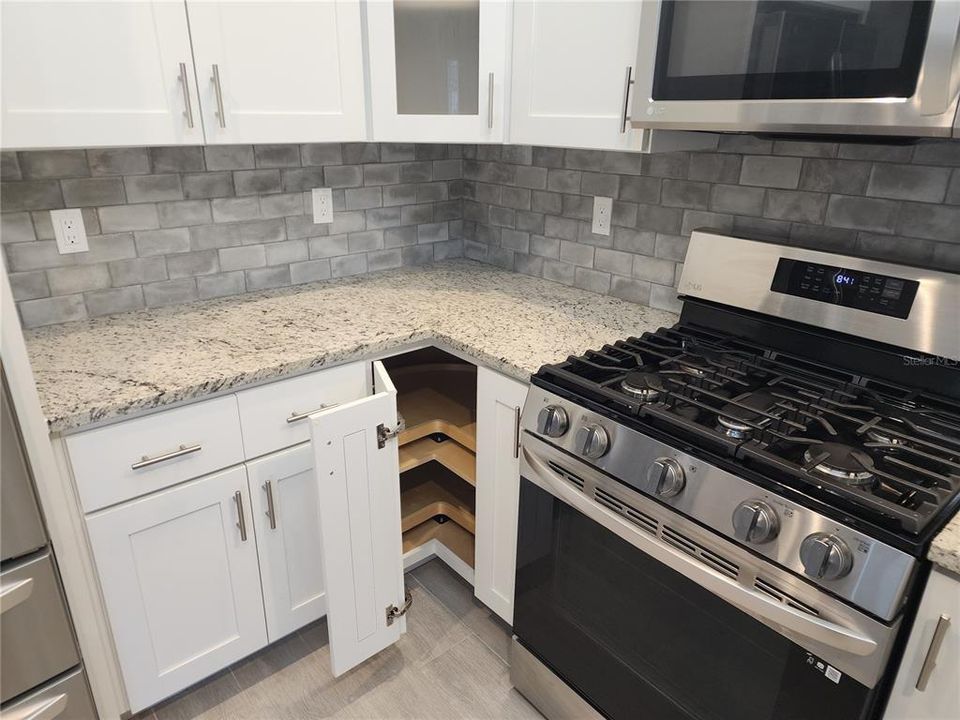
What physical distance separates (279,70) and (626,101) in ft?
2.79

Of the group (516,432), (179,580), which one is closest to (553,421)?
(516,432)

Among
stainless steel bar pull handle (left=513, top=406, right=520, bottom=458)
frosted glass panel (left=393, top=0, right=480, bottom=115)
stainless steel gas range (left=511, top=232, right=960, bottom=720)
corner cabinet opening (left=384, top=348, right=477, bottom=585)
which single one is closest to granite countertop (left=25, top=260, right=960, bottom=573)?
stainless steel bar pull handle (left=513, top=406, right=520, bottom=458)

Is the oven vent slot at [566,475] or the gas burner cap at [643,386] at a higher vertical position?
the gas burner cap at [643,386]

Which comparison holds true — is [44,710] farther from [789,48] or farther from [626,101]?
[789,48]

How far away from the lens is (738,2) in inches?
46.3

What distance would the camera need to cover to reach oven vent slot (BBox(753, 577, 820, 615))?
0.99 metres

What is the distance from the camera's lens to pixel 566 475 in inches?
53.3

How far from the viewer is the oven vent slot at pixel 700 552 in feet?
3.54

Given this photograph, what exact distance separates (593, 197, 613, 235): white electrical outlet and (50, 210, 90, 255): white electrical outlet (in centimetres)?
145

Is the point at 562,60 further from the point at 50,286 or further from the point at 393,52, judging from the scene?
the point at 50,286

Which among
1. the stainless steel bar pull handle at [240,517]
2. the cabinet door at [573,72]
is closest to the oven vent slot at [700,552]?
the cabinet door at [573,72]

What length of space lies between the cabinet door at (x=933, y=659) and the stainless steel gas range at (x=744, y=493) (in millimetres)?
18

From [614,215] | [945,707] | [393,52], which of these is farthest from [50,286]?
[945,707]

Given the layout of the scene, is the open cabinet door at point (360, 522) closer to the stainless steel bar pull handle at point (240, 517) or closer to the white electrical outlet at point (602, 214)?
the stainless steel bar pull handle at point (240, 517)
